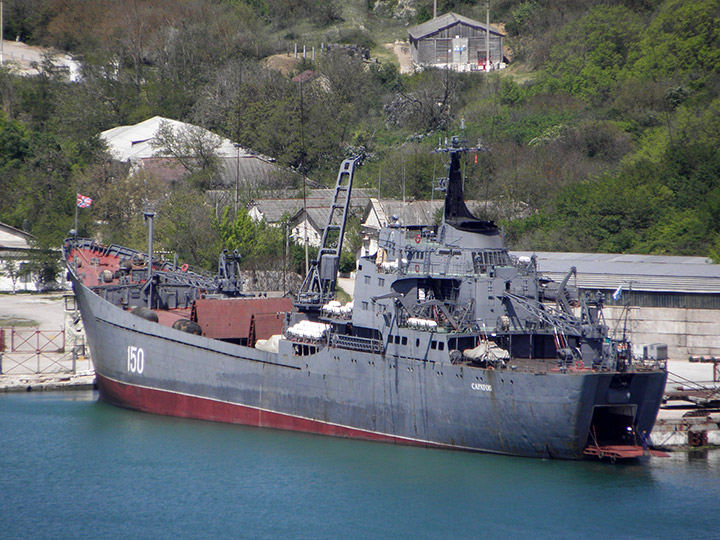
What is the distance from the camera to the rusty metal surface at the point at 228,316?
37.8 meters

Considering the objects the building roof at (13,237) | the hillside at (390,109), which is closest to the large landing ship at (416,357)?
the hillside at (390,109)

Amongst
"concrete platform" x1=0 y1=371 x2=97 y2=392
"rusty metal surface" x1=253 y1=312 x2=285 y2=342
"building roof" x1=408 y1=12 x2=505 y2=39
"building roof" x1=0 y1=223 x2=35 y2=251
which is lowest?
"concrete platform" x1=0 y1=371 x2=97 y2=392

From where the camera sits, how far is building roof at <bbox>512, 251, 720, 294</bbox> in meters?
41.3

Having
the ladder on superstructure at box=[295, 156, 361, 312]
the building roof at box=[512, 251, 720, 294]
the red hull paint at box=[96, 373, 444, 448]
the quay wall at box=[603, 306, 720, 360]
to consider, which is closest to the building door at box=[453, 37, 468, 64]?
the building roof at box=[512, 251, 720, 294]

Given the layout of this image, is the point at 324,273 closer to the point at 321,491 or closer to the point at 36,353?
the point at 321,491

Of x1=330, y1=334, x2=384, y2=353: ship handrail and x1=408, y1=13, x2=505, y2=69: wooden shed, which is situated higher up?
x1=408, y1=13, x2=505, y2=69: wooden shed

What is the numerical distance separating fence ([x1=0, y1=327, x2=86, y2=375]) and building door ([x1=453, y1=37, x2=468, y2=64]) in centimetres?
5871

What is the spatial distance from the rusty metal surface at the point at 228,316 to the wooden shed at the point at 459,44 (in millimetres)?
61122

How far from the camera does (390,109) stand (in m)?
85.6

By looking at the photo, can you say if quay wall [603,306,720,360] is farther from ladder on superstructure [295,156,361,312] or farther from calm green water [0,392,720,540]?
ladder on superstructure [295,156,361,312]

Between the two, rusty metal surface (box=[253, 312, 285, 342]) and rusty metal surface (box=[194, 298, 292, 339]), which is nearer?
rusty metal surface (box=[253, 312, 285, 342])

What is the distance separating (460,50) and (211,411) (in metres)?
65.3

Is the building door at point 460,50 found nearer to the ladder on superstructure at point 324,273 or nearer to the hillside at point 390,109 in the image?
the hillside at point 390,109

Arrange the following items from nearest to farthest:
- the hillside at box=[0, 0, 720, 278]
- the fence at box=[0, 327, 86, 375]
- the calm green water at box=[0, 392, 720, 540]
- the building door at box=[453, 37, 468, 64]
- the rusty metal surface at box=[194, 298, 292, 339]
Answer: the calm green water at box=[0, 392, 720, 540] < the rusty metal surface at box=[194, 298, 292, 339] < the fence at box=[0, 327, 86, 375] < the hillside at box=[0, 0, 720, 278] < the building door at box=[453, 37, 468, 64]
